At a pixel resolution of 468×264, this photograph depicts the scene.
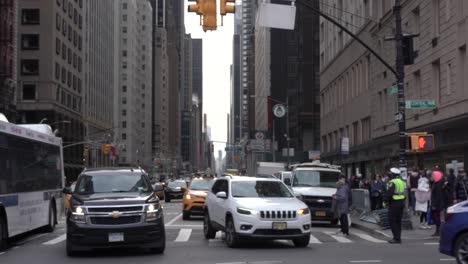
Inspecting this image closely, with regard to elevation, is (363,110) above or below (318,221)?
above

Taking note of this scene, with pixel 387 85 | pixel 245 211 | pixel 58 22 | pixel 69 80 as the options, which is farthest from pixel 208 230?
pixel 69 80

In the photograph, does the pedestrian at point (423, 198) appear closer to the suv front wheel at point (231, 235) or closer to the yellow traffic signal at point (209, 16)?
the suv front wheel at point (231, 235)

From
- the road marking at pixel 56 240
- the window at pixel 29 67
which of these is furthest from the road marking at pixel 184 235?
the window at pixel 29 67

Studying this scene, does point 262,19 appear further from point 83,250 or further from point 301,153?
point 301,153

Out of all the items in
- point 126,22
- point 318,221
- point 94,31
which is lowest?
point 318,221

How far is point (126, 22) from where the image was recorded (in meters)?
153

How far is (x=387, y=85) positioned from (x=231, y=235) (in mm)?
29422

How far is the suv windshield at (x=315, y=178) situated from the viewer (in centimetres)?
2439

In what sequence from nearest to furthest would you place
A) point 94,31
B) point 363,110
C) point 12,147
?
point 12,147
point 363,110
point 94,31

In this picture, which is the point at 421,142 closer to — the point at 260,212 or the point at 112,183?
the point at 260,212

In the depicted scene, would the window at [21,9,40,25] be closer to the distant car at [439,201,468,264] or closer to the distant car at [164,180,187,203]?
the distant car at [164,180,187,203]

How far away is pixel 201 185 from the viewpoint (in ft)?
85.6

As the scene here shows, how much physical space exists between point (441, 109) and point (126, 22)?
426 ft

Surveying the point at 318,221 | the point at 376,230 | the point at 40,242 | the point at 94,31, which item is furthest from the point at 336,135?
the point at 94,31
